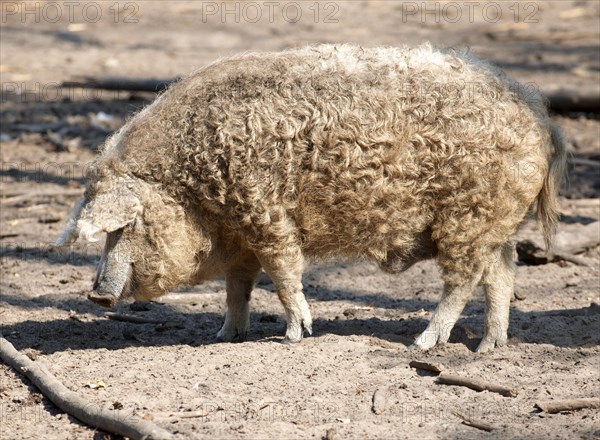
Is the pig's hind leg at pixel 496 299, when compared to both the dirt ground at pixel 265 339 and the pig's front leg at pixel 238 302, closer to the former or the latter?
the dirt ground at pixel 265 339

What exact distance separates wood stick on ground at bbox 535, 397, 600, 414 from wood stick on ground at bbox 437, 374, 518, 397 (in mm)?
249

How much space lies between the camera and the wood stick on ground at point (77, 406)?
17.6 feet

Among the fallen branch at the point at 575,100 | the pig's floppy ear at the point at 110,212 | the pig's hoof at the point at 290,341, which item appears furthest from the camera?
the fallen branch at the point at 575,100

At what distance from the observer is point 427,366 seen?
652 centimetres

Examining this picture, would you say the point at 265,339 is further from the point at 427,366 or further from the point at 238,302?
the point at 427,366

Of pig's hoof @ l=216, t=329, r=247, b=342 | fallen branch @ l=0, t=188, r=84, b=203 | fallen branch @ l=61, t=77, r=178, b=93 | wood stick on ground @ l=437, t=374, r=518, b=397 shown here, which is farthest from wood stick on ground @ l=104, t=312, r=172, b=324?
fallen branch @ l=61, t=77, r=178, b=93

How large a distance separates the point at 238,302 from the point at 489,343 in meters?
1.86

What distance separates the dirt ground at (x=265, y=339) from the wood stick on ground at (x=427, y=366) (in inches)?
2.0

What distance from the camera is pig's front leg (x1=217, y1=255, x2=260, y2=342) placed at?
25.0ft

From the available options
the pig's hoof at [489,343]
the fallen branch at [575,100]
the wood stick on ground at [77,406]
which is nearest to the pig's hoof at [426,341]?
the pig's hoof at [489,343]

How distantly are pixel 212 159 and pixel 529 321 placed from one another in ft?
8.91

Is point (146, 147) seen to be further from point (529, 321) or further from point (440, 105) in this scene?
point (529, 321)

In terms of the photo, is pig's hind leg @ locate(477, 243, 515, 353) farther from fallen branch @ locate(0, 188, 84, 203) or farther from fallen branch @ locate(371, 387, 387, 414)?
fallen branch @ locate(0, 188, 84, 203)

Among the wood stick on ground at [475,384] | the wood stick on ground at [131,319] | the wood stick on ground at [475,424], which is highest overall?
the wood stick on ground at [475,384]
